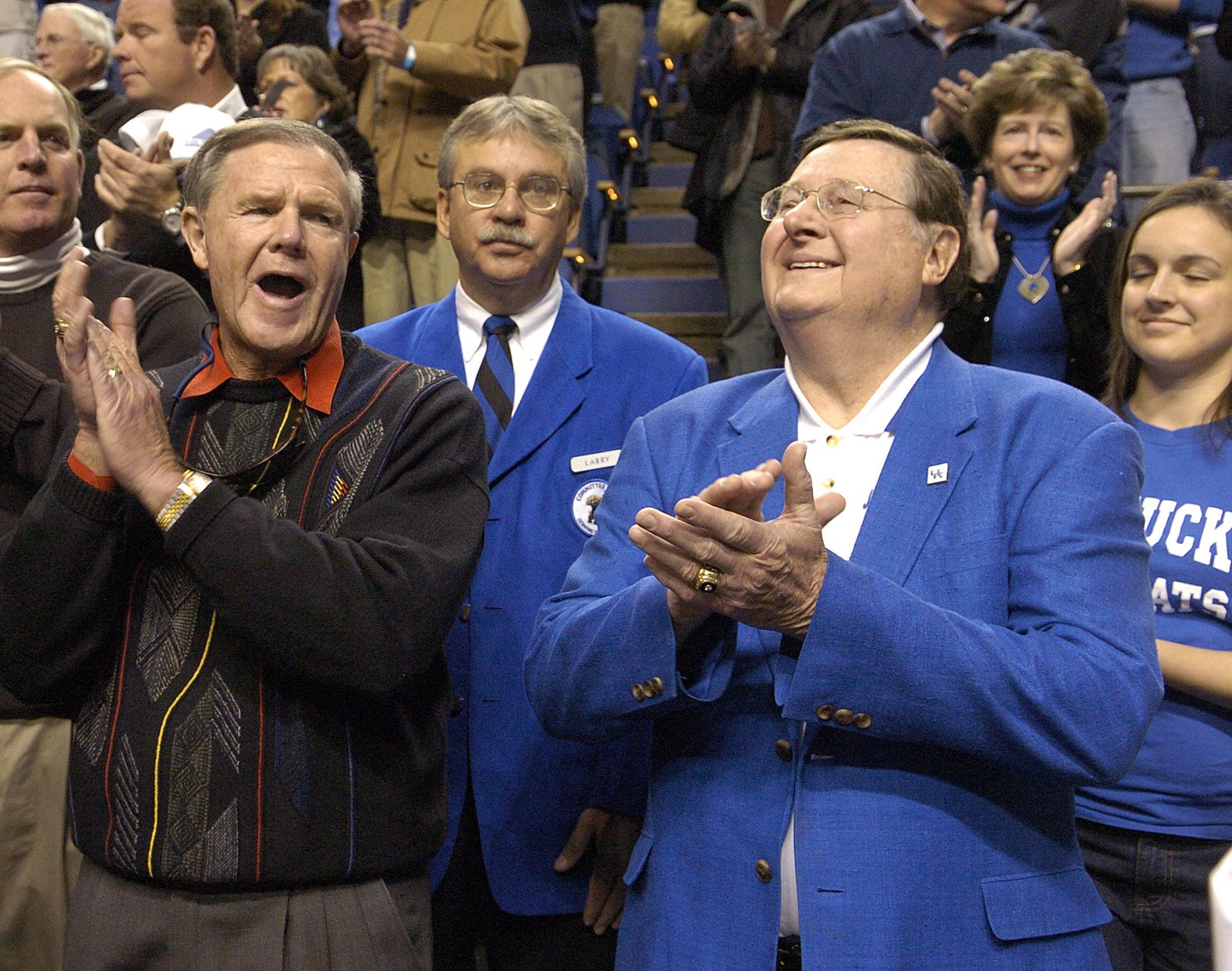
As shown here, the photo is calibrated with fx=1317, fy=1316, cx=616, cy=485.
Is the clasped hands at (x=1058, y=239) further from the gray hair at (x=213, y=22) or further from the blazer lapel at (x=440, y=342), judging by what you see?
the gray hair at (x=213, y=22)

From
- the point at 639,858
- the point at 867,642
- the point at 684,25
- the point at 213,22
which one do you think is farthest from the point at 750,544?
the point at 684,25

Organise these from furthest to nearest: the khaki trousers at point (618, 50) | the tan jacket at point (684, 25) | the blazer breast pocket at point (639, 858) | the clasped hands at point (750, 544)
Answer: the khaki trousers at point (618, 50) → the tan jacket at point (684, 25) → the blazer breast pocket at point (639, 858) → the clasped hands at point (750, 544)

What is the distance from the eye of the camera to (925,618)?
1640mm

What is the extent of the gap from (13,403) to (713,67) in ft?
10.5

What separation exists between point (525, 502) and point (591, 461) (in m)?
0.15

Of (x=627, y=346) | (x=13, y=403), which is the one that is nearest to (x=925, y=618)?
(x=627, y=346)

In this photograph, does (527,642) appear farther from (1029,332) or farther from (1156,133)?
(1156,133)

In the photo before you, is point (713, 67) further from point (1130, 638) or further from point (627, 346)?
point (1130, 638)

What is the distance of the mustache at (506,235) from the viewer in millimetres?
2586

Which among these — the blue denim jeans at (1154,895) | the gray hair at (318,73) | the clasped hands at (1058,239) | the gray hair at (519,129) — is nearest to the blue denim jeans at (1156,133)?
the clasped hands at (1058,239)

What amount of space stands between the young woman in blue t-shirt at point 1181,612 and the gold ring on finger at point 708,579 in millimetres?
991

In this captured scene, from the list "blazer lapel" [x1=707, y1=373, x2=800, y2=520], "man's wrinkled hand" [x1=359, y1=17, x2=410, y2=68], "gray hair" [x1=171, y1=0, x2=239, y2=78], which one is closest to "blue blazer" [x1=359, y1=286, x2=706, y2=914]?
"blazer lapel" [x1=707, y1=373, x2=800, y2=520]

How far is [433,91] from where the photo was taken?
14.9 feet

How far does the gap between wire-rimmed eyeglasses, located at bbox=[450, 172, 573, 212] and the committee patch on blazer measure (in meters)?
0.59
